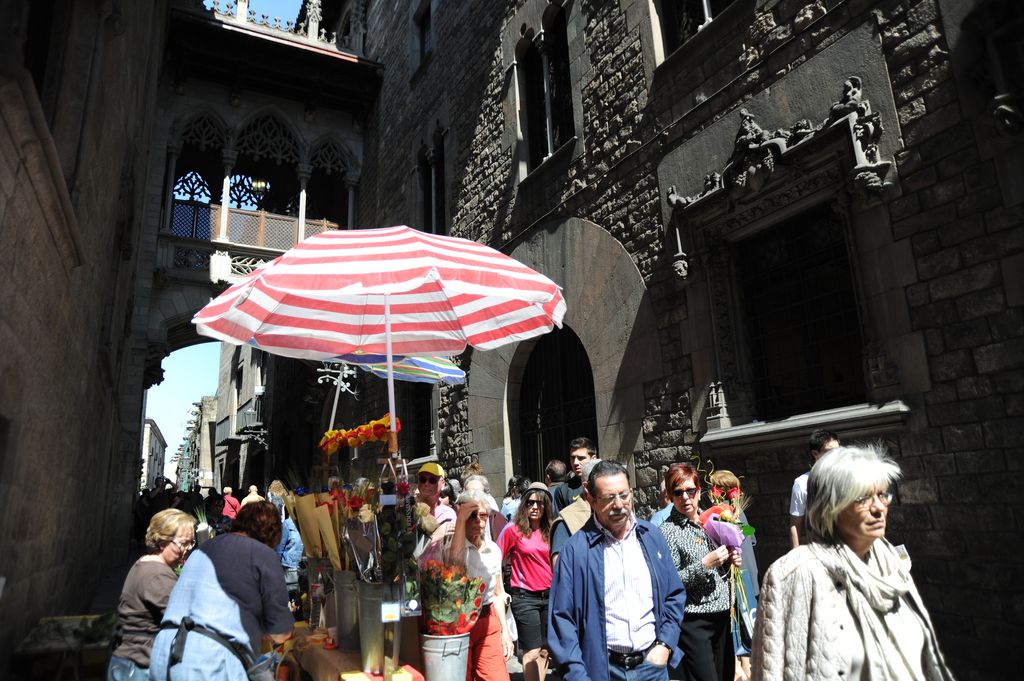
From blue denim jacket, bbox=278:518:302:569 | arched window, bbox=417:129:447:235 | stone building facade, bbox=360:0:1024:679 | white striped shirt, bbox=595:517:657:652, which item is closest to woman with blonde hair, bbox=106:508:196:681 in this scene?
white striped shirt, bbox=595:517:657:652

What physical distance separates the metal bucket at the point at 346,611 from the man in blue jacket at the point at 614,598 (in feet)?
3.42

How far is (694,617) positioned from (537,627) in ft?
4.50

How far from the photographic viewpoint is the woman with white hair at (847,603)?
6.51 feet

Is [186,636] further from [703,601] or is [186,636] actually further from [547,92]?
Answer: [547,92]

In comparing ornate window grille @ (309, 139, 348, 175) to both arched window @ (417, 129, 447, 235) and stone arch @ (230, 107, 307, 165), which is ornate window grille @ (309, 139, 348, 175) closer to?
stone arch @ (230, 107, 307, 165)

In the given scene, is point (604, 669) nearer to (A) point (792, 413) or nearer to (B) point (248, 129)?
(A) point (792, 413)

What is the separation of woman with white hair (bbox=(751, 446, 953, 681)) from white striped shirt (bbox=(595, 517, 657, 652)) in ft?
2.77

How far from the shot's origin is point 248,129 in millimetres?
17359

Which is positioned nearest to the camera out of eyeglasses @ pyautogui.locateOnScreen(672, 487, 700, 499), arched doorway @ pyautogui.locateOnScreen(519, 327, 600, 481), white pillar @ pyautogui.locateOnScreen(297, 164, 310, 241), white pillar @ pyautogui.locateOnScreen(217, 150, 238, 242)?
eyeglasses @ pyautogui.locateOnScreen(672, 487, 700, 499)

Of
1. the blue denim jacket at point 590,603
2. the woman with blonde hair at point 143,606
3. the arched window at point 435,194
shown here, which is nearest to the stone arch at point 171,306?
the arched window at point 435,194

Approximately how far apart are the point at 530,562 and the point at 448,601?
1.76 meters

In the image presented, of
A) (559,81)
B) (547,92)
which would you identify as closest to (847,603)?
(547,92)

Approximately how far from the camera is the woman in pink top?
183 inches

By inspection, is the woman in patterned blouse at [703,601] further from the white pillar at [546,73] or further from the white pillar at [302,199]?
the white pillar at [302,199]
